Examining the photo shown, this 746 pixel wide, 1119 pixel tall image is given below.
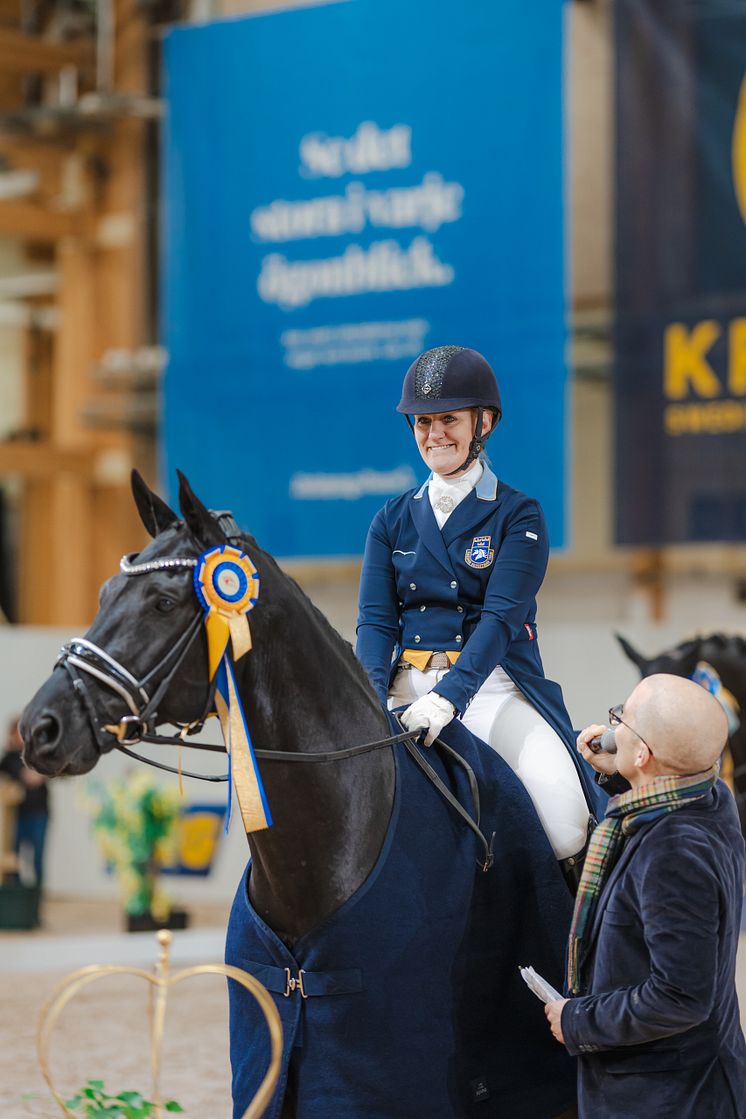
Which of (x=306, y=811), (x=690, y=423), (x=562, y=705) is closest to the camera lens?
(x=306, y=811)

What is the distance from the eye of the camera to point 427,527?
2.76 metres

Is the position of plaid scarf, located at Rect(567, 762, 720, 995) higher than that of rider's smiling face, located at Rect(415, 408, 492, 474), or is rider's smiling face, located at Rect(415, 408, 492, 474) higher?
rider's smiling face, located at Rect(415, 408, 492, 474)

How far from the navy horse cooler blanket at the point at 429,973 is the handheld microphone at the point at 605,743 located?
9.0 inches

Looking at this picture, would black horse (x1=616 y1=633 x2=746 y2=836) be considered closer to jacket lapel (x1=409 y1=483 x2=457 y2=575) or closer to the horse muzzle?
jacket lapel (x1=409 y1=483 x2=457 y2=575)

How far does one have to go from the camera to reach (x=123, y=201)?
11320mm

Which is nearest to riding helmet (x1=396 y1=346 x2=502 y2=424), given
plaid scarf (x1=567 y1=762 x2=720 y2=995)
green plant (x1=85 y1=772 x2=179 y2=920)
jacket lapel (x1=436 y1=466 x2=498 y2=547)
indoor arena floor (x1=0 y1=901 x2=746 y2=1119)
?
jacket lapel (x1=436 y1=466 x2=498 y2=547)

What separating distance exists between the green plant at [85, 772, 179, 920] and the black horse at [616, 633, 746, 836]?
3.08m

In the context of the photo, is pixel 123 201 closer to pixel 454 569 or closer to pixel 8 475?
pixel 8 475

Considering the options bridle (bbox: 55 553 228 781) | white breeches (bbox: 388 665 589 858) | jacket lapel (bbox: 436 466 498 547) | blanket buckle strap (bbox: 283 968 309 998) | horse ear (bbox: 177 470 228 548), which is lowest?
blanket buckle strap (bbox: 283 968 309 998)

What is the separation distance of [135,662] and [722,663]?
417 cm

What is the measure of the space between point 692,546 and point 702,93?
228 centimetres

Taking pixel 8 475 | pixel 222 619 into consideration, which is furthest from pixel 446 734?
pixel 8 475

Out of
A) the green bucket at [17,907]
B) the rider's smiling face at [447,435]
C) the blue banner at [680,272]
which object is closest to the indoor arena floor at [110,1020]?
→ the green bucket at [17,907]

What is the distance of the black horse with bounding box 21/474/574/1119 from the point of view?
2268 mm
